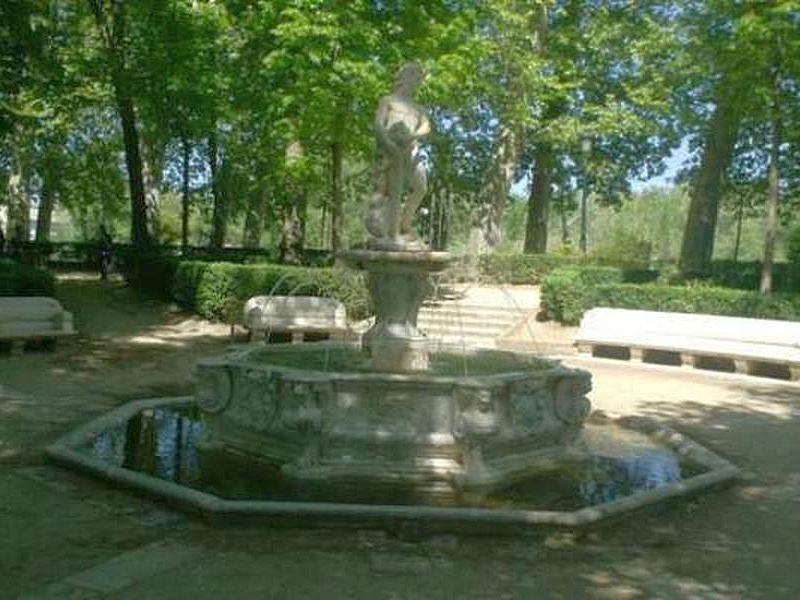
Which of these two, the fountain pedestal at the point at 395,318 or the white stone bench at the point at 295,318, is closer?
the fountain pedestal at the point at 395,318

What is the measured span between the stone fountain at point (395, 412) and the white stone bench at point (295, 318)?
7127 millimetres

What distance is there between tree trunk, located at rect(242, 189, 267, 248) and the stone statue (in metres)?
24.6

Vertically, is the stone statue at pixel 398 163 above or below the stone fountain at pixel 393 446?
above

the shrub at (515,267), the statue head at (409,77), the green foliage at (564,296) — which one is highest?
the statue head at (409,77)

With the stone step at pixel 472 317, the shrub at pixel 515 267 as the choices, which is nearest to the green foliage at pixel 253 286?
the stone step at pixel 472 317

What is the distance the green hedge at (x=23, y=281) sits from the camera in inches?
623

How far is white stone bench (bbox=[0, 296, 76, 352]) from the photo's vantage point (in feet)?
44.6

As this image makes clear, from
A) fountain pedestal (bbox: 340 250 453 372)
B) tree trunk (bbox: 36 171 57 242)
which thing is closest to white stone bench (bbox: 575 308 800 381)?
fountain pedestal (bbox: 340 250 453 372)

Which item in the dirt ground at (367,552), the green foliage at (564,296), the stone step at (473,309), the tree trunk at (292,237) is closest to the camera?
the dirt ground at (367,552)

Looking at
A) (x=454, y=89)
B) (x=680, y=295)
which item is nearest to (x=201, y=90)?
(x=454, y=89)

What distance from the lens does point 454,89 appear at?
21422 millimetres

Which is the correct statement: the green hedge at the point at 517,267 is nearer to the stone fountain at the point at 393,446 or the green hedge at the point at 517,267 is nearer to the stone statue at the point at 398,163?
the stone statue at the point at 398,163

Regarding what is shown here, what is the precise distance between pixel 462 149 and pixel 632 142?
24.0ft

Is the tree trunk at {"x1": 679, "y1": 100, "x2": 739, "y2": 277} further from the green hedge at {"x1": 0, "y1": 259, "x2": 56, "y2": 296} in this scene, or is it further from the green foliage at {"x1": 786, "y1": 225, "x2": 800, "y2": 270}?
the green hedge at {"x1": 0, "y1": 259, "x2": 56, "y2": 296}
